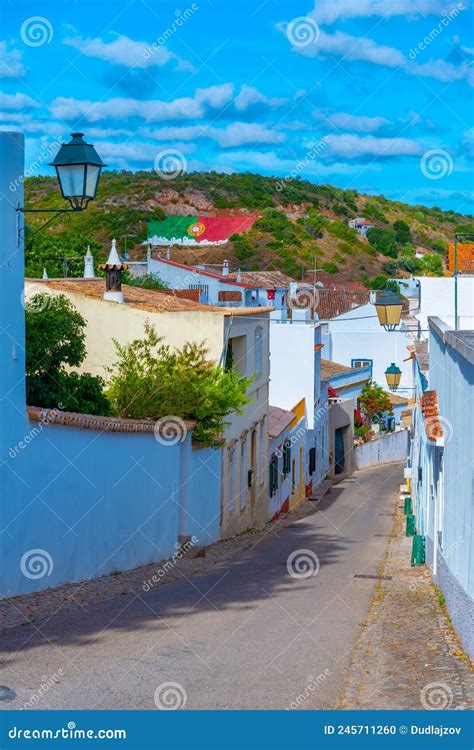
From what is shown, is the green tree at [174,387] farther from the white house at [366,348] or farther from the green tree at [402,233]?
the green tree at [402,233]

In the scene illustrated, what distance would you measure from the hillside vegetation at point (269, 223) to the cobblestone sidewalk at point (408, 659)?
62.8 m

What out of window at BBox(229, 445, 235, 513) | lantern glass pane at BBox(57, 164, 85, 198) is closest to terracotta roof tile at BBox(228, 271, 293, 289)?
window at BBox(229, 445, 235, 513)

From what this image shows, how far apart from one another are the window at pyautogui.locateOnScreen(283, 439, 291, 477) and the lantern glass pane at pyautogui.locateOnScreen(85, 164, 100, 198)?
2213 cm

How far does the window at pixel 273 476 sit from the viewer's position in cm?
3005

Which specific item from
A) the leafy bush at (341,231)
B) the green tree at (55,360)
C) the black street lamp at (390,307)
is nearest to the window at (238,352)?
the black street lamp at (390,307)

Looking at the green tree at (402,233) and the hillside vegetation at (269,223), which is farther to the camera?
the green tree at (402,233)

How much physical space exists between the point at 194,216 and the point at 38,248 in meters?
59.6

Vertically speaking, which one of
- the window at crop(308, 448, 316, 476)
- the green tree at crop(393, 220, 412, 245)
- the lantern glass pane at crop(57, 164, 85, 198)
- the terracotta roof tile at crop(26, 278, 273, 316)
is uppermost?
the green tree at crop(393, 220, 412, 245)

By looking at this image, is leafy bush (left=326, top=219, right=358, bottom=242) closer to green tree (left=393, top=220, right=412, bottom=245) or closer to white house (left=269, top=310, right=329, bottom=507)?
green tree (left=393, top=220, right=412, bottom=245)

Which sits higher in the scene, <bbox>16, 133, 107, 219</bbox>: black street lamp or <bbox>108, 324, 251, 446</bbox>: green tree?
<bbox>16, 133, 107, 219</bbox>: black street lamp

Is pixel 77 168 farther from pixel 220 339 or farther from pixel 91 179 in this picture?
pixel 220 339

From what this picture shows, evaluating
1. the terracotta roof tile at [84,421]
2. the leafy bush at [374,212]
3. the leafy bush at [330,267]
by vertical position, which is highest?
the leafy bush at [374,212]

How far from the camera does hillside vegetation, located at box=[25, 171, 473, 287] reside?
8900cm
